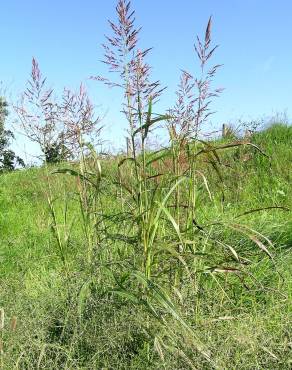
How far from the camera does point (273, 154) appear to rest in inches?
366

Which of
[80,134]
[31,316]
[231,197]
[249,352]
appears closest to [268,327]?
[249,352]

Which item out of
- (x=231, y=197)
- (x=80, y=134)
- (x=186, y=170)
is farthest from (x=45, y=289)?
(x=231, y=197)

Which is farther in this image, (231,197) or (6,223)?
(231,197)

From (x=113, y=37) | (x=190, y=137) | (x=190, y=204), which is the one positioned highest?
(x=113, y=37)

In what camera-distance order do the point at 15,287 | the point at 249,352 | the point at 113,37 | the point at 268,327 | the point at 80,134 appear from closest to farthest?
the point at 249,352
the point at 113,37
the point at 268,327
the point at 80,134
the point at 15,287

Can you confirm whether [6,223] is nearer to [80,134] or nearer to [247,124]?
[80,134]

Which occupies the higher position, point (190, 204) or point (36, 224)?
point (190, 204)

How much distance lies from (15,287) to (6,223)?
3315 millimetres

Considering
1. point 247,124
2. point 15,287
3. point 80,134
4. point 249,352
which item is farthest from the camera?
point 247,124

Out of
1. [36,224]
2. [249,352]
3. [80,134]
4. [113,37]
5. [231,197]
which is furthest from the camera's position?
[231,197]

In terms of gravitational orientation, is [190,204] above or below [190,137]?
below

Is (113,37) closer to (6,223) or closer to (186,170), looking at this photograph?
(186,170)

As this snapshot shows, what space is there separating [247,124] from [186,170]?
8810 mm

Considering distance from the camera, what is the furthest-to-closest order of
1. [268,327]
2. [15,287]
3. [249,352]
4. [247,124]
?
[247,124]
[15,287]
[268,327]
[249,352]
